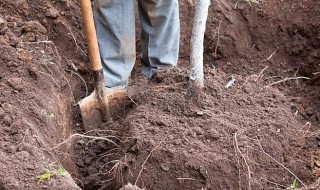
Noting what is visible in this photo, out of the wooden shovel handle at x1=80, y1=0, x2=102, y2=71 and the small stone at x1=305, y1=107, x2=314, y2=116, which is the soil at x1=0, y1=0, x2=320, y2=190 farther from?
the wooden shovel handle at x1=80, y1=0, x2=102, y2=71

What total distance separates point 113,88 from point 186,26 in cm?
87

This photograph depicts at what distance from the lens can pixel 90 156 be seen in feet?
9.50

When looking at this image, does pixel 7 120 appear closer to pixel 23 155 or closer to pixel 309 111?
pixel 23 155

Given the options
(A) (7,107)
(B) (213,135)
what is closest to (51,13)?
(A) (7,107)

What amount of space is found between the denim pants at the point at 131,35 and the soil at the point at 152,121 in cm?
14

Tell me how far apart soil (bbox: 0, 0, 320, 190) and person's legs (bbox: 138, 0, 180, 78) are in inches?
6.2

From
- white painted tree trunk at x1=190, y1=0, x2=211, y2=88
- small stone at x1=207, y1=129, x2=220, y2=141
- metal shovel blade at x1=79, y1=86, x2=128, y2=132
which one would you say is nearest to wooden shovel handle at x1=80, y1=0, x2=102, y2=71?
metal shovel blade at x1=79, y1=86, x2=128, y2=132

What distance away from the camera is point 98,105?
10.2 ft

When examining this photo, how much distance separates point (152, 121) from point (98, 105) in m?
0.43

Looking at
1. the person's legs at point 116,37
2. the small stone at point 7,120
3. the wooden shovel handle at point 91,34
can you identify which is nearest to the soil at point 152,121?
the small stone at point 7,120

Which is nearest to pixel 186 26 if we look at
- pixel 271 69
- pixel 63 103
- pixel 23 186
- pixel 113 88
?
pixel 271 69

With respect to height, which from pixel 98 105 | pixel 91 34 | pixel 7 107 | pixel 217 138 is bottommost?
pixel 98 105

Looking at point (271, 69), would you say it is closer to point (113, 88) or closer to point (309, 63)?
point (309, 63)

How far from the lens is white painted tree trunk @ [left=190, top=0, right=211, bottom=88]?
2.65 meters
